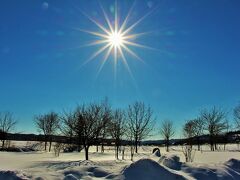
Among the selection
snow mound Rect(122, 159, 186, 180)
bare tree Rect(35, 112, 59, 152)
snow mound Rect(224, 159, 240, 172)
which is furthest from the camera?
bare tree Rect(35, 112, 59, 152)

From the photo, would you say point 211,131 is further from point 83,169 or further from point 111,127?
point 83,169

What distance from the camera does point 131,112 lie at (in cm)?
3522

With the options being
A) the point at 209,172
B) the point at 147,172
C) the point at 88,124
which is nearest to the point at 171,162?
the point at 209,172

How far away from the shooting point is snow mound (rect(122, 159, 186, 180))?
784 cm

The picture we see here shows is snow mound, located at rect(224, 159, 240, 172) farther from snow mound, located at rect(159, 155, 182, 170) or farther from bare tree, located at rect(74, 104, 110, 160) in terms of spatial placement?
bare tree, located at rect(74, 104, 110, 160)

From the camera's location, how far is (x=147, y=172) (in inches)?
314

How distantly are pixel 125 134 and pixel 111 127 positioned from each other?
2.59 m

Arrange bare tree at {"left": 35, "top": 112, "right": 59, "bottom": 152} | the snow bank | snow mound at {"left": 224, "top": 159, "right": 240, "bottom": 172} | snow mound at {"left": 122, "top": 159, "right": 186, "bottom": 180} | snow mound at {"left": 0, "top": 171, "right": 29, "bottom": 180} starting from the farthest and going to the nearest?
bare tree at {"left": 35, "top": 112, "right": 59, "bottom": 152} → snow mound at {"left": 224, "top": 159, "right": 240, "bottom": 172} → the snow bank → snow mound at {"left": 122, "top": 159, "right": 186, "bottom": 180} → snow mound at {"left": 0, "top": 171, "right": 29, "bottom": 180}

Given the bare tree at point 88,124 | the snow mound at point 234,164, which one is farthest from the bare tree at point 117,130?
the snow mound at point 234,164

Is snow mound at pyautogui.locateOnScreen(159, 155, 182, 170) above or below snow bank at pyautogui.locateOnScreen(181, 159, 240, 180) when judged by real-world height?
above

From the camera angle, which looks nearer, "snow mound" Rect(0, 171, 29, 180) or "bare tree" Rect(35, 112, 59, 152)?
"snow mound" Rect(0, 171, 29, 180)

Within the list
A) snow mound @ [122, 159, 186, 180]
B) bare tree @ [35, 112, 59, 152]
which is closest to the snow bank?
snow mound @ [122, 159, 186, 180]

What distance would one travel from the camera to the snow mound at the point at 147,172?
25.7 feet

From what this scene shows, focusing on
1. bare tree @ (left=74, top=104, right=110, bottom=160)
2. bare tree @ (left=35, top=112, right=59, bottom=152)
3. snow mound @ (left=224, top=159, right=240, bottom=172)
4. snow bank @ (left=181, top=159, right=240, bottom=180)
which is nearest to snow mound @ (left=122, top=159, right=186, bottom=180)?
snow bank @ (left=181, top=159, right=240, bottom=180)
